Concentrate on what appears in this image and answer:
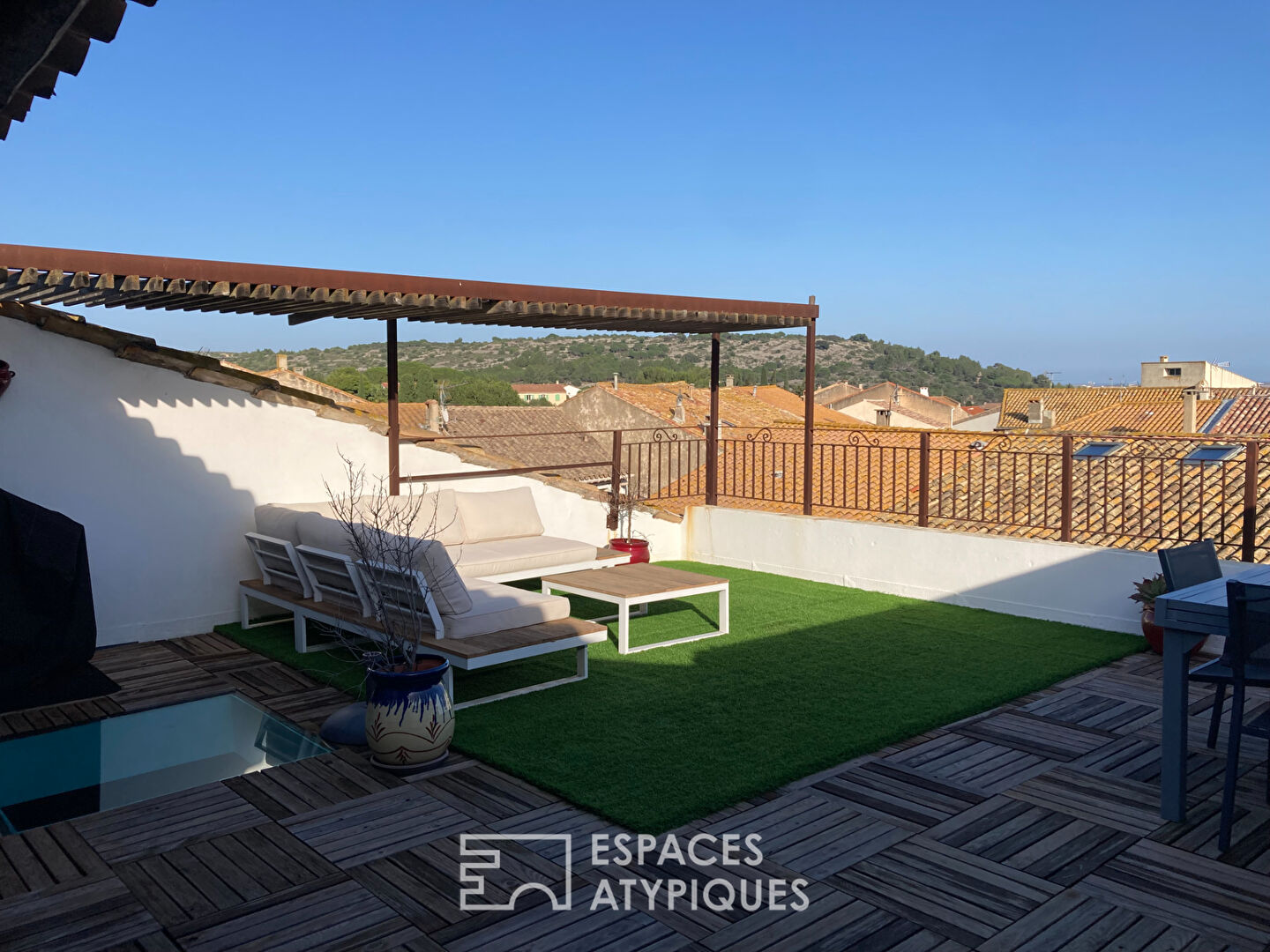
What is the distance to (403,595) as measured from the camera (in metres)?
5.34

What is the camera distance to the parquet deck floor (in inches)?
113

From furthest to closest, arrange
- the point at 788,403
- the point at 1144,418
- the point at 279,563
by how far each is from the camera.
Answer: the point at 788,403, the point at 1144,418, the point at 279,563

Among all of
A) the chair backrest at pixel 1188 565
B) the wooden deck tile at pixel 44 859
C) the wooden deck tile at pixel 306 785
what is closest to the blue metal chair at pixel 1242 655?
the chair backrest at pixel 1188 565

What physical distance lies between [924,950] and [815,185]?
82.6 ft

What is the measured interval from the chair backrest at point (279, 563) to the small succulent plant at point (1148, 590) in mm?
5779

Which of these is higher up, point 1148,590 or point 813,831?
point 1148,590

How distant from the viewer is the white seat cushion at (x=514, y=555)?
22.8 ft

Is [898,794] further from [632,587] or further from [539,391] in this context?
[539,391]

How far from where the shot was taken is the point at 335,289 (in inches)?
239

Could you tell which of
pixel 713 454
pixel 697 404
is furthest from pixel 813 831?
pixel 697 404

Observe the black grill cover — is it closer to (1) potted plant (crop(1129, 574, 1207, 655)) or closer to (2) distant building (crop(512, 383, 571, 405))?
(1) potted plant (crop(1129, 574, 1207, 655))

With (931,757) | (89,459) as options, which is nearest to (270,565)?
(89,459)

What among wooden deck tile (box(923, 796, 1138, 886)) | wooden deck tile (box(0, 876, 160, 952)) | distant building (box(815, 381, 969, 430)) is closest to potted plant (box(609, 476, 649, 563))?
wooden deck tile (box(923, 796, 1138, 886))

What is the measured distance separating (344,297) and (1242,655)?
552 cm
